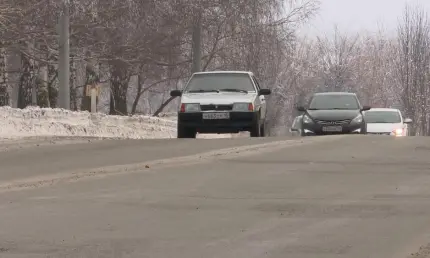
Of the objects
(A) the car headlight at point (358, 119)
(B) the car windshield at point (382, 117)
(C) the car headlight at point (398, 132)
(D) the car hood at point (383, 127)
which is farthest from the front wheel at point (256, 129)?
(B) the car windshield at point (382, 117)

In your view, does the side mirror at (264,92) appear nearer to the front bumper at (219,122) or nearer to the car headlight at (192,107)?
the front bumper at (219,122)

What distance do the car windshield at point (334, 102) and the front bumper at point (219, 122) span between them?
4.15 m

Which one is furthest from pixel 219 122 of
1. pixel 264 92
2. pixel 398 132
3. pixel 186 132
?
pixel 398 132

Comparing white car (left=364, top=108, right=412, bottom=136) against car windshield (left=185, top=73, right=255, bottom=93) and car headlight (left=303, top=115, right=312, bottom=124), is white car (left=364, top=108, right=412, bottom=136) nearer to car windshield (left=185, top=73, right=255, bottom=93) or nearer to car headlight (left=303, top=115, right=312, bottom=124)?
car headlight (left=303, top=115, right=312, bottom=124)

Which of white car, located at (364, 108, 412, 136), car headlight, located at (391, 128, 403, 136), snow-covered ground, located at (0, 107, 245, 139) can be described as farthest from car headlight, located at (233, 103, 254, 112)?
car headlight, located at (391, 128, 403, 136)

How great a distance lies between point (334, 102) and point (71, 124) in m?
7.73

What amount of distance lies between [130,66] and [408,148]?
20577mm

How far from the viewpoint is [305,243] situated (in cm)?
750

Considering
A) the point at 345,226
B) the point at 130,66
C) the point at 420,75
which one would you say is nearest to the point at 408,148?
the point at 345,226

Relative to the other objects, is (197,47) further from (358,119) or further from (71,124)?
(358,119)

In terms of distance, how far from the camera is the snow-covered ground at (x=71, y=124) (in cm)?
2456

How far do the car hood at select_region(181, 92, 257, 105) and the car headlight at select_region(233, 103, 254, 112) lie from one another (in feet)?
0.38

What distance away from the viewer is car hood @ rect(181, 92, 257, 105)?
2181 cm

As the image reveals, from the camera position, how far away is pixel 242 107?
71.7 ft
